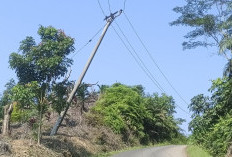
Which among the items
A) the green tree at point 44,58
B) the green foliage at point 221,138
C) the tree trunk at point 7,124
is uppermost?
the green tree at point 44,58

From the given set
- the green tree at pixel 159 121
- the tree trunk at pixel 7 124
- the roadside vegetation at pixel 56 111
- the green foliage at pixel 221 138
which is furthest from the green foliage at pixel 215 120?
the green tree at pixel 159 121

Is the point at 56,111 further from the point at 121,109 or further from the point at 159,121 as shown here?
the point at 159,121

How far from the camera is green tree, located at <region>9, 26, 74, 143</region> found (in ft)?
66.6

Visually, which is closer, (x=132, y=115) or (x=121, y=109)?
(x=121, y=109)

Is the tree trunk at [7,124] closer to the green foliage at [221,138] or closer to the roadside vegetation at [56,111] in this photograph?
the roadside vegetation at [56,111]

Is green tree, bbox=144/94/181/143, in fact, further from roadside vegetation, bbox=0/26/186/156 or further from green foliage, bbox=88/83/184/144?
roadside vegetation, bbox=0/26/186/156

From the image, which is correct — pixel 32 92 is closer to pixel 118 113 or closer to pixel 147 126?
pixel 118 113

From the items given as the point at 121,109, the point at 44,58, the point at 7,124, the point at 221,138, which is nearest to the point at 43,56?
the point at 44,58

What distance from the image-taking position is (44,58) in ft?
66.8

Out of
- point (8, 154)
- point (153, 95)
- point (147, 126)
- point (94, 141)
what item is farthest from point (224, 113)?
point (153, 95)

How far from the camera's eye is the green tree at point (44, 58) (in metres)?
20.3

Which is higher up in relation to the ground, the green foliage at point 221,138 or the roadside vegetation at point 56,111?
the roadside vegetation at point 56,111

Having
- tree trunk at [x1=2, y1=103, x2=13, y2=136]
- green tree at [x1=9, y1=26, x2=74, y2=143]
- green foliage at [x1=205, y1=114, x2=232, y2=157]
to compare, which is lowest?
green foliage at [x1=205, y1=114, x2=232, y2=157]

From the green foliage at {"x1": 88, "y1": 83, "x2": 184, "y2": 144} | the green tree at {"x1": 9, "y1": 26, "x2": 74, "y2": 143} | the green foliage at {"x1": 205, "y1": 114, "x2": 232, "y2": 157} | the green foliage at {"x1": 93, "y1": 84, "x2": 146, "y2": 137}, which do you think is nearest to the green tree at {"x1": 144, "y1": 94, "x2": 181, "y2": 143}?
the green foliage at {"x1": 88, "y1": 83, "x2": 184, "y2": 144}
